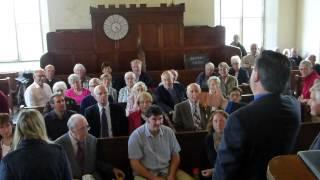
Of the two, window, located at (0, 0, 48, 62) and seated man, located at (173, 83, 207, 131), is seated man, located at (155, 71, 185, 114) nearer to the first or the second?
seated man, located at (173, 83, 207, 131)

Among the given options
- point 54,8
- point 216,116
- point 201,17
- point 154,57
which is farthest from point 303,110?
point 54,8

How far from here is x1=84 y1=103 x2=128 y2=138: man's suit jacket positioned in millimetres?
4828

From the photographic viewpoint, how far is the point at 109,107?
4922 mm

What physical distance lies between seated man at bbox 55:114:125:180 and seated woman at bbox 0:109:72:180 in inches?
42.7

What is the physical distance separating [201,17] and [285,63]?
360 inches

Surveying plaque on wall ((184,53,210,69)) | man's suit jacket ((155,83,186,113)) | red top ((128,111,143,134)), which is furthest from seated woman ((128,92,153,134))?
plaque on wall ((184,53,210,69))

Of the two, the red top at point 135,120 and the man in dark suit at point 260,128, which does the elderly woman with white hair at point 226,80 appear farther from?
the man in dark suit at point 260,128

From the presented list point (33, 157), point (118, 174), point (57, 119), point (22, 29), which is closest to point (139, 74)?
point (57, 119)

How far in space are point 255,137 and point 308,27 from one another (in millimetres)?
9967

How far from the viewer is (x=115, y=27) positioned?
9375mm

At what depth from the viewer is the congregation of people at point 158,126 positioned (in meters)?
1.69

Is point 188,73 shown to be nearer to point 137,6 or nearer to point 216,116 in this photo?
point 137,6

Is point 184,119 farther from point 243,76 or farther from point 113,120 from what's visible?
point 243,76

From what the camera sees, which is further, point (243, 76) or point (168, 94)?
point (243, 76)
